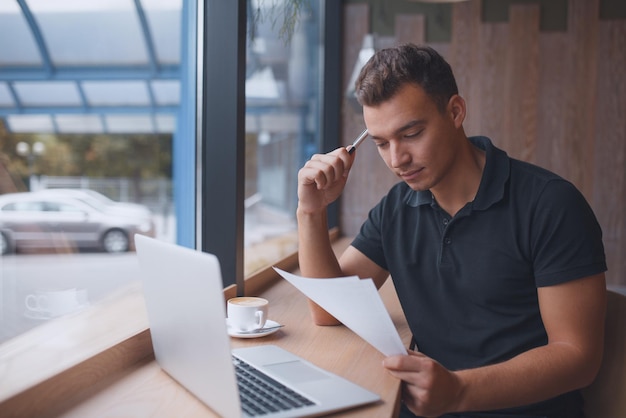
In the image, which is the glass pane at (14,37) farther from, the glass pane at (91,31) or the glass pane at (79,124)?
the glass pane at (79,124)

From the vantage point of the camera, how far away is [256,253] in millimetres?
2465

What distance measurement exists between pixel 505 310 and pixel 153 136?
1.02 metres

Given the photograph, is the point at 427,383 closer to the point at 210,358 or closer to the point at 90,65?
the point at 210,358

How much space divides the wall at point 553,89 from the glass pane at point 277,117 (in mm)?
266

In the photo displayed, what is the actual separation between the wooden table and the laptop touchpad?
70 mm

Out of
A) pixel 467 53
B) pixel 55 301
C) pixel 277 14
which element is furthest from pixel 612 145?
pixel 55 301

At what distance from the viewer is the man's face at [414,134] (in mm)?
1408

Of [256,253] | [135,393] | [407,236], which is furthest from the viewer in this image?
Answer: [256,253]

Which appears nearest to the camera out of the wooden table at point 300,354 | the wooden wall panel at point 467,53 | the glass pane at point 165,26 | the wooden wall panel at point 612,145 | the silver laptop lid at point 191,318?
the silver laptop lid at point 191,318

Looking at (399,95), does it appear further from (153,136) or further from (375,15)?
(375,15)

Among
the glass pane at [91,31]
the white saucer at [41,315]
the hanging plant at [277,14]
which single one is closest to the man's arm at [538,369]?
the white saucer at [41,315]

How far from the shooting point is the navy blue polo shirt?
1315 mm

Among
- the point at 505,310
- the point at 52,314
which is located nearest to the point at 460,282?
the point at 505,310

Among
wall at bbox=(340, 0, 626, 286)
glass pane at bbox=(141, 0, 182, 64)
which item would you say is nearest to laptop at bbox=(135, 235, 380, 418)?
glass pane at bbox=(141, 0, 182, 64)
